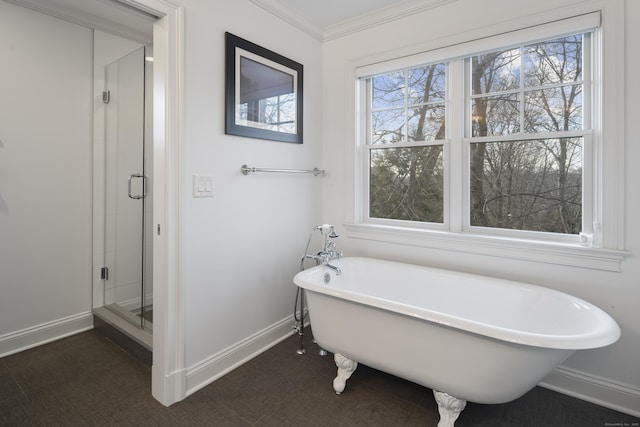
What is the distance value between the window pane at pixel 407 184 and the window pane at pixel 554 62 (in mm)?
700

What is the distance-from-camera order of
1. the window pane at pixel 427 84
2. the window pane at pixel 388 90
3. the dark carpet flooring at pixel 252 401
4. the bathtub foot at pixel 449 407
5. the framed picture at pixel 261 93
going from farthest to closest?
the window pane at pixel 388 90 → the window pane at pixel 427 84 → the framed picture at pixel 261 93 → the dark carpet flooring at pixel 252 401 → the bathtub foot at pixel 449 407

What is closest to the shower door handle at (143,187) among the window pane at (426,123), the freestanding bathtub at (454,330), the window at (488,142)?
the freestanding bathtub at (454,330)

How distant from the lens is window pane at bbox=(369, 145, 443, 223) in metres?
2.53

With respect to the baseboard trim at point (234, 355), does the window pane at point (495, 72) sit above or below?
above

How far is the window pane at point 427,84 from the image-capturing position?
8.07 ft

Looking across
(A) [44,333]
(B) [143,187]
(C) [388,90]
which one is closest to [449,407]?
(C) [388,90]

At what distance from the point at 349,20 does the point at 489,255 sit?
80.0 inches

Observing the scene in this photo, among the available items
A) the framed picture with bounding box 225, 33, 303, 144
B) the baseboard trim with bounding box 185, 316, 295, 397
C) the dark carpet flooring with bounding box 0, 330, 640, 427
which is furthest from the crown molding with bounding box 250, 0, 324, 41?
the dark carpet flooring with bounding box 0, 330, 640, 427

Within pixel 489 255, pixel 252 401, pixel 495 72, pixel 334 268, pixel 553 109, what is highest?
pixel 495 72

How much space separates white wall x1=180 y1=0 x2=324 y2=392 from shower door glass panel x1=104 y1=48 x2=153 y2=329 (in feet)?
2.12

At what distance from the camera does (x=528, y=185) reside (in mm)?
2176

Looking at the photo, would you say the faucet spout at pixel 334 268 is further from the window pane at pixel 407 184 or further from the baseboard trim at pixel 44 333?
the baseboard trim at pixel 44 333

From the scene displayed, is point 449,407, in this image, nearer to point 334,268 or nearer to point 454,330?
point 454,330

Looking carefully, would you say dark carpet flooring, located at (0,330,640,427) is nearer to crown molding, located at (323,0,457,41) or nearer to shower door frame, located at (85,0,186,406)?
shower door frame, located at (85,0,186,406)
